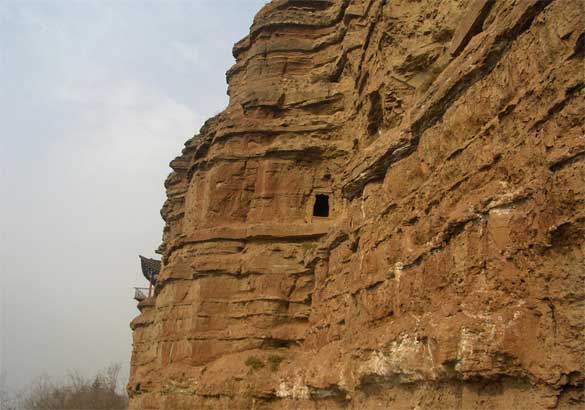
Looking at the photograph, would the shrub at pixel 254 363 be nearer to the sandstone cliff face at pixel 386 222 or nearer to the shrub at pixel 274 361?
the sandstone cliff face at pixel 386 222

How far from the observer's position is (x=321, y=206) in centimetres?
2311

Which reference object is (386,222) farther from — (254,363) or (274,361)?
(254,363)

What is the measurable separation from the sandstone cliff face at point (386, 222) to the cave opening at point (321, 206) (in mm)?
104

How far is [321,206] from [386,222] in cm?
1051

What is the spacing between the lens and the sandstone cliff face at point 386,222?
298 inches

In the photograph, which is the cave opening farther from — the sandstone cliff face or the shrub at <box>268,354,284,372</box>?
the shrub at <box>268,354,284,372</box>

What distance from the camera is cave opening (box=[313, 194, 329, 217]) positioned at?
74.2 ft

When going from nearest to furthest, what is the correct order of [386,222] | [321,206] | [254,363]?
[386,222] → [254,363] → [321,206]

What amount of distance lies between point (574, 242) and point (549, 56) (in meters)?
2.46

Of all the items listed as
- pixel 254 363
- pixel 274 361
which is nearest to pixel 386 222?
pixel 274 361

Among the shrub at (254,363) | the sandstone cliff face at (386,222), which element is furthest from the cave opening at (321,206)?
the shrub at (254,363)

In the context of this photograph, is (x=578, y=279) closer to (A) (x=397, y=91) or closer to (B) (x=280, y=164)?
(A) (x=397, y=91)

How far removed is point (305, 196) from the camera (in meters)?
22.2

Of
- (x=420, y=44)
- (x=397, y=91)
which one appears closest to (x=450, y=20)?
(x=420, y=44)
